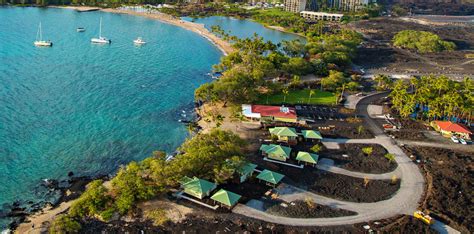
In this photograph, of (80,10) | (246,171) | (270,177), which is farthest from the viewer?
(80,10)

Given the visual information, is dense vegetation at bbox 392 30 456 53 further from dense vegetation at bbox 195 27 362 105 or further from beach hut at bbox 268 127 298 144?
beach hut at bbox 268 127 298 144

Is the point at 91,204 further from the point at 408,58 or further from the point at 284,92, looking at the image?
the point at 408,58

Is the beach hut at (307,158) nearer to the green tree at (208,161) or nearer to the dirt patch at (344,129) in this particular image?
the green tree at (208,161)

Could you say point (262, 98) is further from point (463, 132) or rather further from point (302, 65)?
Result: point (463, 132)

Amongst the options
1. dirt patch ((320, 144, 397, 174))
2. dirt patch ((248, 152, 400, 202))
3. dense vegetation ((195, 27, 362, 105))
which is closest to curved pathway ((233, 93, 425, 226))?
dirt patch ((248, 152, 400, 202))

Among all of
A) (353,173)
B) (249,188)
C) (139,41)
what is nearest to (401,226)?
(353,173)
